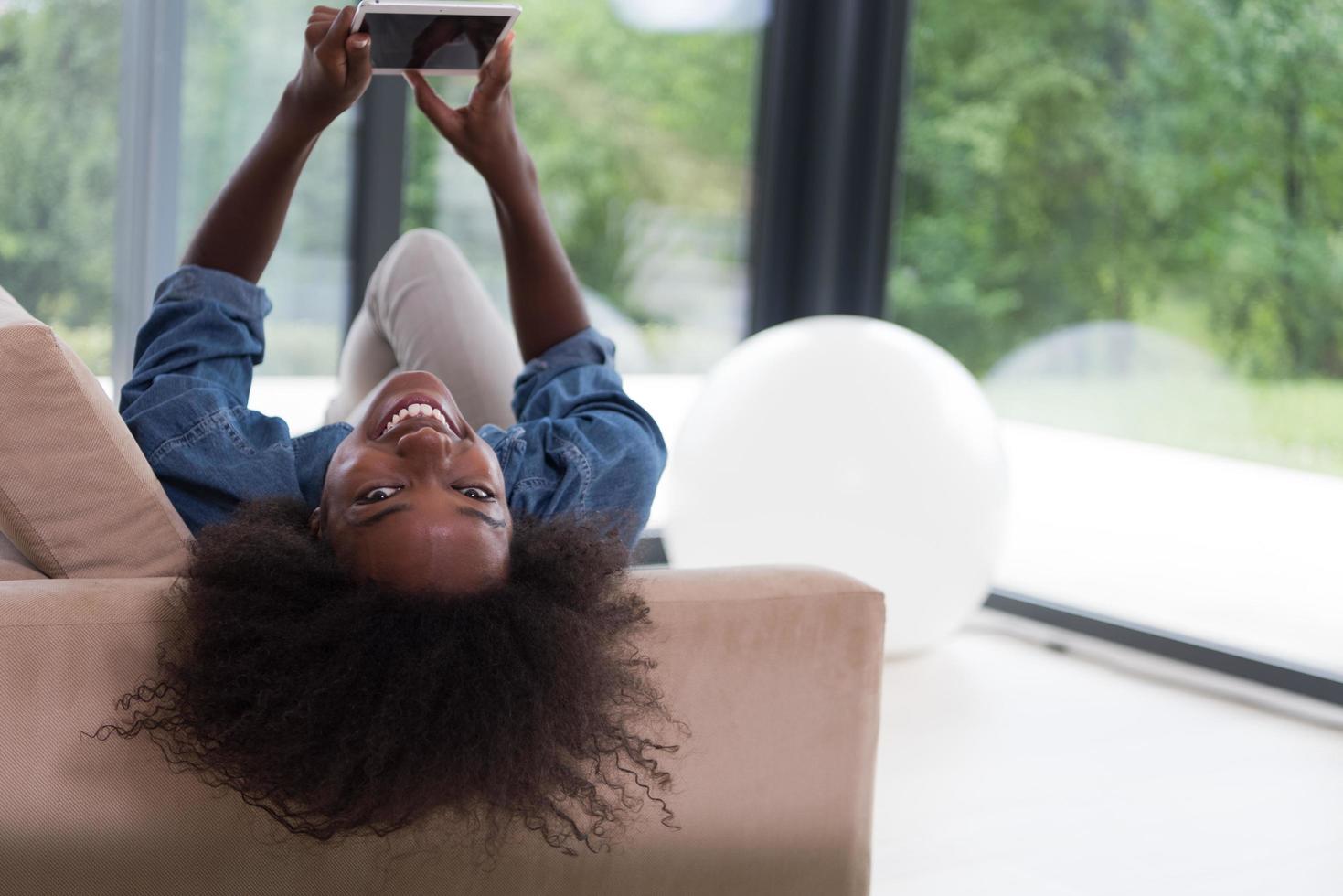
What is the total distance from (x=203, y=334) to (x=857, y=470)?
1.52 m

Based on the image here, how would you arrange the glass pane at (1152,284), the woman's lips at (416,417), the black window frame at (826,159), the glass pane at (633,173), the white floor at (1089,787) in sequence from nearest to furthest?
the woman's lips at (416,417), the white floor at (1089,787), the glass pane at (1152,284), the glass pane at (633,173), the black window frame at (826,159)

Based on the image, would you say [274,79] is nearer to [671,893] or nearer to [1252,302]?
[1252,302]

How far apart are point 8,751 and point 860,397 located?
209 centimetres

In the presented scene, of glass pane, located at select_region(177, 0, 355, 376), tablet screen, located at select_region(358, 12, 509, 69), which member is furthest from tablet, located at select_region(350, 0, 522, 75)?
glass pane, located at select_region(177, 0, 355, 376)

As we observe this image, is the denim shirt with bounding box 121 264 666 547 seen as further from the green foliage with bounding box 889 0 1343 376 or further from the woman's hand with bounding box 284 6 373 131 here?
the green foliage with bounding box 889 0 1343 376

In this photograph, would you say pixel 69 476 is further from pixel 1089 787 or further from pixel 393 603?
pixel 1089 787

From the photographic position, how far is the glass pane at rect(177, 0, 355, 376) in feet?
12.1

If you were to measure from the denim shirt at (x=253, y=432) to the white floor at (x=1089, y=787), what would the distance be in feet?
2.83

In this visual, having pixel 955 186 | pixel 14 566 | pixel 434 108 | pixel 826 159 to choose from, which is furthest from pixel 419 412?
pixel 826 159

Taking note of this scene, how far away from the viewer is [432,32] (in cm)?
183

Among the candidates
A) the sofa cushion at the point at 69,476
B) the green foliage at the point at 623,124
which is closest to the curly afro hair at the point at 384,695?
the sofa cushion at the point at 69,476

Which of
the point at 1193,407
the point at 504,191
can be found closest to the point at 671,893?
the point at 504,191

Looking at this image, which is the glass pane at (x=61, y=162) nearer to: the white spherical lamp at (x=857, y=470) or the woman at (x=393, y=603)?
the white spherical lamp at (x=857, y=470)

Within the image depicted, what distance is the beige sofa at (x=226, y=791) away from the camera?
129 centimetres
